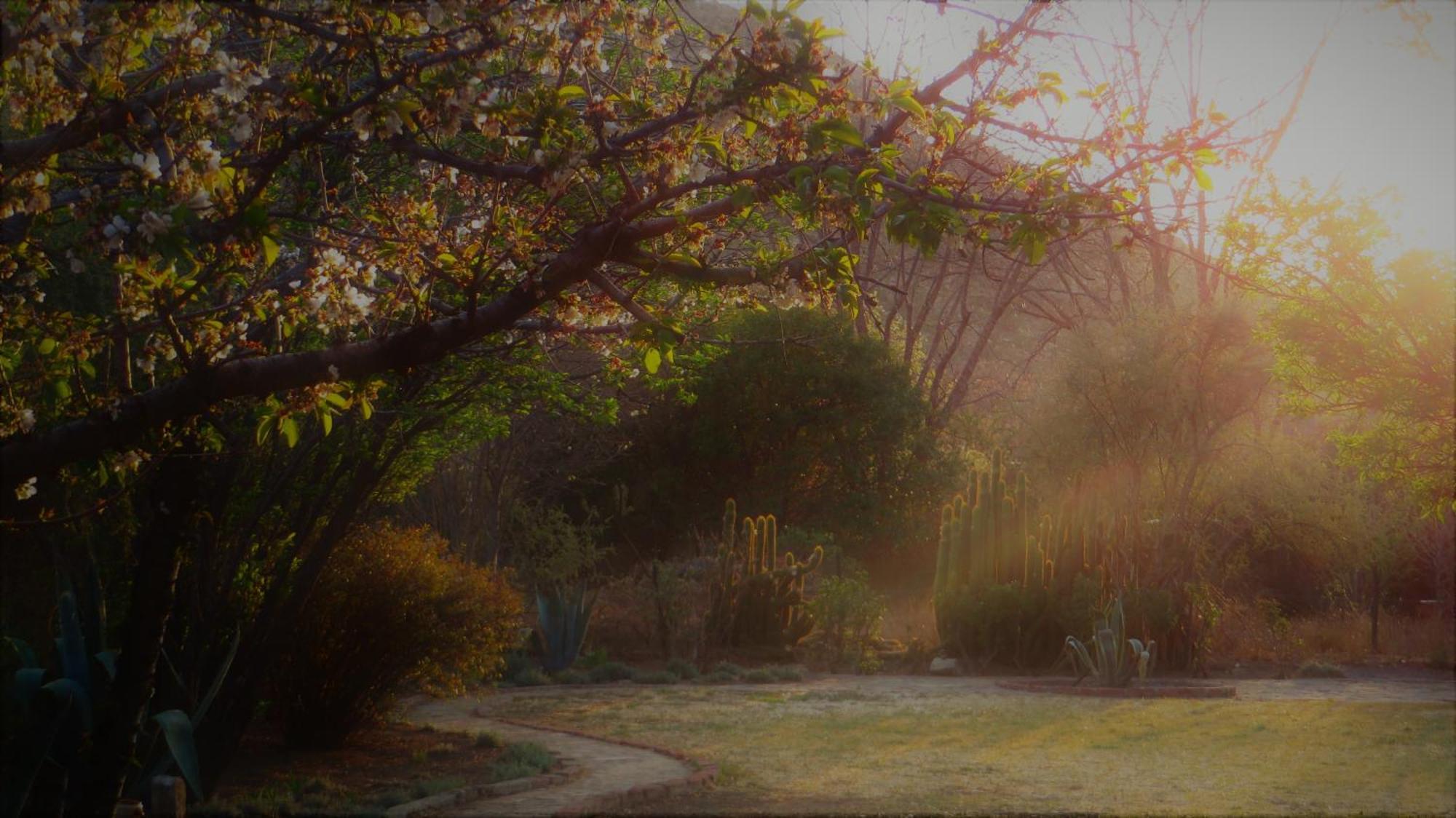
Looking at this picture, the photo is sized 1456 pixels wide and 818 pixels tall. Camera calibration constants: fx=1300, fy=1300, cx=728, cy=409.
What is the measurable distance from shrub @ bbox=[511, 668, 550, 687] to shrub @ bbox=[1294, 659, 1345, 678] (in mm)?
9926

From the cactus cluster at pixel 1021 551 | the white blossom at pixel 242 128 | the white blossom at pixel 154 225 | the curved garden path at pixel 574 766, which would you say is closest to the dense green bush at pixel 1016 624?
the cactus cluster at pixel 1021 551

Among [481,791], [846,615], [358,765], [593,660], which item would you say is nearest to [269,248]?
[481,791]

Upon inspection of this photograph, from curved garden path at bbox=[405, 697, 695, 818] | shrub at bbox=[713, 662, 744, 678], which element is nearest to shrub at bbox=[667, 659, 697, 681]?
shrub at bbox=[713, 662, 744, 678]

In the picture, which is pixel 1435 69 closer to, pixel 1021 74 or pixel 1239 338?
pixel 1239 338

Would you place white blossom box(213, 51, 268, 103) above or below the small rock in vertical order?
above

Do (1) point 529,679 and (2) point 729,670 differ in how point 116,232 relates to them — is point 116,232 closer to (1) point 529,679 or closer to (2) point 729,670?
(1) point 529,679

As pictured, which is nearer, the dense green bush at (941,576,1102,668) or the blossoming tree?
the blossoming tree

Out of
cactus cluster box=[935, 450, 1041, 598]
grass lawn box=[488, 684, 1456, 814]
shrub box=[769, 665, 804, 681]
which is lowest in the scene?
grass lawn box=[488, 684, 1456, 814]

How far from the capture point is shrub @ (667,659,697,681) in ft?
53.2

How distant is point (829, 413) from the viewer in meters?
24.8

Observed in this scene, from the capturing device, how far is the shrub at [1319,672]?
1722cm

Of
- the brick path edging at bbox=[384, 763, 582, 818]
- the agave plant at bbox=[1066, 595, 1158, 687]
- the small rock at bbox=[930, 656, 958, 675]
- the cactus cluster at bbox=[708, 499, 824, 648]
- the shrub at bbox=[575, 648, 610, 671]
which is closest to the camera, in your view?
the brick path edging at bbox=[384, 763, 582, 818]

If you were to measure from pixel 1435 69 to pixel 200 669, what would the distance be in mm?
14926

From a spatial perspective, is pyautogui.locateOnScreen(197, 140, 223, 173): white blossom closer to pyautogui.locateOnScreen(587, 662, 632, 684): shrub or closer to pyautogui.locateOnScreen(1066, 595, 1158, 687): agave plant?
pyautogui.locateOnScreen(587, 662, 632, 684): shrub
